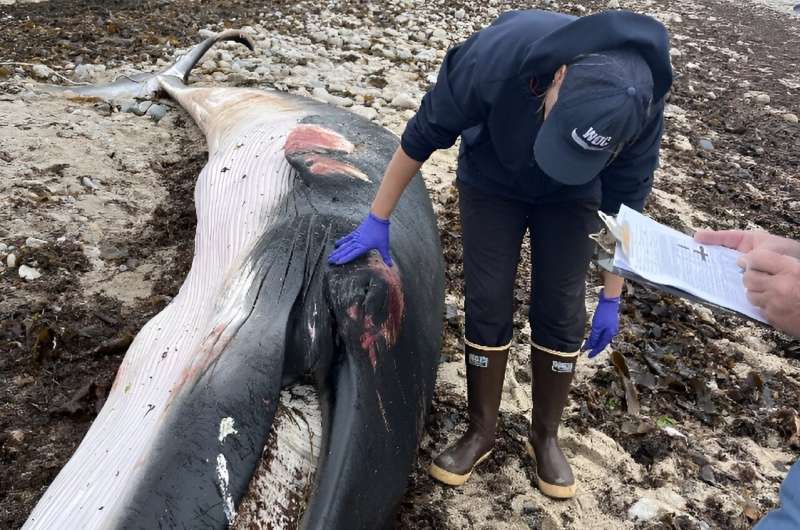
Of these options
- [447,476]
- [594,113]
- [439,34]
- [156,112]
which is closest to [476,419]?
[447,476]

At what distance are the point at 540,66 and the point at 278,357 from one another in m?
1.19

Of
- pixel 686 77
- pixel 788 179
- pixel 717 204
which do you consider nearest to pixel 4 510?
pixel 717 204

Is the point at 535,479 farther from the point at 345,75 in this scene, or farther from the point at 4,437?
Answer: the point at 345,75

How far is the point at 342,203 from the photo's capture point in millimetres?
3000

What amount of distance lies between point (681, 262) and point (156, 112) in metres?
4.77

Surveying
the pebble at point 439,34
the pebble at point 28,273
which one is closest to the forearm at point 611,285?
the pebble at point 28,273

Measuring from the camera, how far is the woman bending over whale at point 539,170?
211cm

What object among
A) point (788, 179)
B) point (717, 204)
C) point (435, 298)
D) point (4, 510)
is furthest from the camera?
point (788, 179)

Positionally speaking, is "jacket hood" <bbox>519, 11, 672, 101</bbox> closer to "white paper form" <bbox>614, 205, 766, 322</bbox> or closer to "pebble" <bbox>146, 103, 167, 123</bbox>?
"white paper form" <bbox>614, 205, 766, 322</bbox>

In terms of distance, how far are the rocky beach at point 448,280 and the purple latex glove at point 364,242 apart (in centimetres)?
104

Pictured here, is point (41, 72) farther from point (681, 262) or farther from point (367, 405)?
point (681, 262)

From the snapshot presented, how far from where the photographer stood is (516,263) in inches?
115

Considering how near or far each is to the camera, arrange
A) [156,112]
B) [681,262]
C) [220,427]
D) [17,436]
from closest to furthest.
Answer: [220,427] < [681,262] < [17,436] < [156,112]

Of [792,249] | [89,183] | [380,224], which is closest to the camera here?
[792,249]
